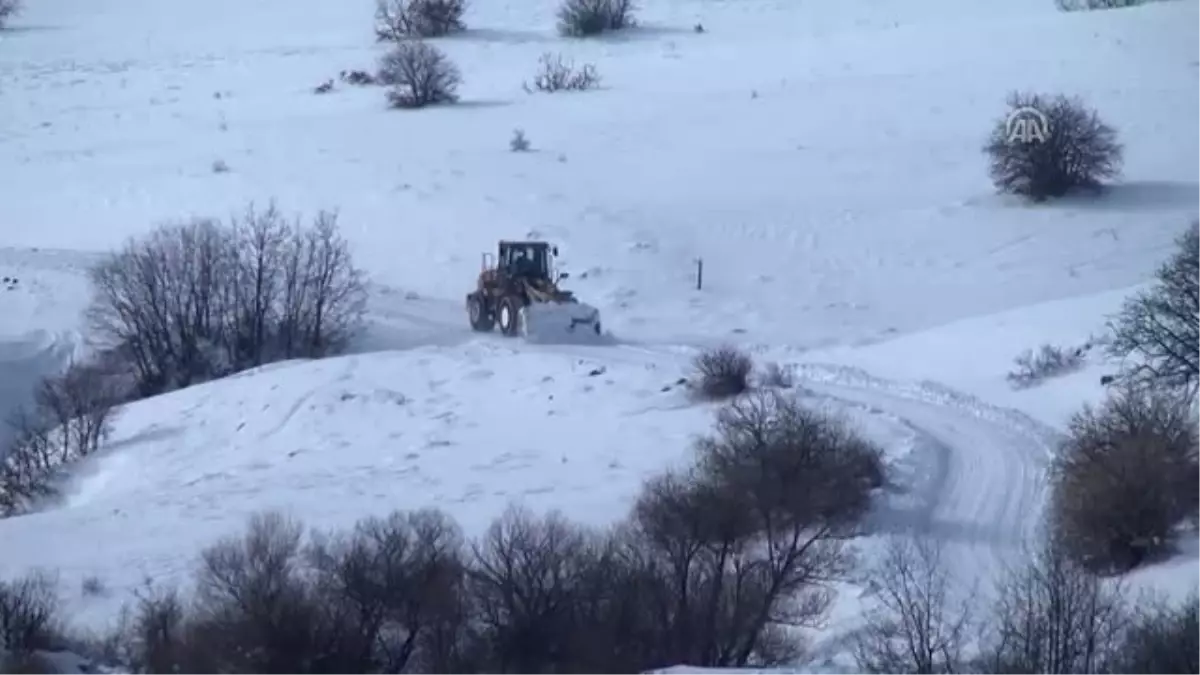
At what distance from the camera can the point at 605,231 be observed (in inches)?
1810

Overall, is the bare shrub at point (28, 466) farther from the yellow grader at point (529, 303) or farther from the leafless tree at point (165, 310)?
the yellow grader at point (529, 303)

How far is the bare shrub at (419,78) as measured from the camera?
60.3 metres

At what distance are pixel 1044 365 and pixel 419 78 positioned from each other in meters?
34.4

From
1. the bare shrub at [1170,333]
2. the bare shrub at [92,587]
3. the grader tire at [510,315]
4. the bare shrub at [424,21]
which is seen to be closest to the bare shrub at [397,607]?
the bare shrub at [92,587]

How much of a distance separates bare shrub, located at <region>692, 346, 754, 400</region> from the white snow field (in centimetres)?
48

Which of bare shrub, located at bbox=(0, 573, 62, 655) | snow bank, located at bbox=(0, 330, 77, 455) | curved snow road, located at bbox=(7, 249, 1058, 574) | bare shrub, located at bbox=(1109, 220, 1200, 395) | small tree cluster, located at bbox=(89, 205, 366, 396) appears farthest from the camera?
small tree cluster, located at bbox=(89, 205, 366, 396)

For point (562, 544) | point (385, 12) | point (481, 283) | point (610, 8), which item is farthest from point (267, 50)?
point (562, 544)

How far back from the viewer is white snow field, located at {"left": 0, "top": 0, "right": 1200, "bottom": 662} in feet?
86.2

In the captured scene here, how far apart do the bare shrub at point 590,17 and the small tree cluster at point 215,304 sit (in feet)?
100

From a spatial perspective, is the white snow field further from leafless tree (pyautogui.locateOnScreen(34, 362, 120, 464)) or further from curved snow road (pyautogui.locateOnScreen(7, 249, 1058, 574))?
leafless tree (pyautogui.locateOnScreen(34, 362, 120, 464))

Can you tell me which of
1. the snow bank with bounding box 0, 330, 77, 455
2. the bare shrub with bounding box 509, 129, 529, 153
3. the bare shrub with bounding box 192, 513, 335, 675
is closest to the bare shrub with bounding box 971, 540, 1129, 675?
the bare shrub with bounding box 192, 513, 335, 675

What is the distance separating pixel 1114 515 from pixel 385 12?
197ft

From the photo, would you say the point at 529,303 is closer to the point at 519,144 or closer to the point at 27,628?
the point at 519,144

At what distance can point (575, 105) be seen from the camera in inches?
2288
